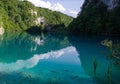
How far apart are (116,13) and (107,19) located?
3.83 m

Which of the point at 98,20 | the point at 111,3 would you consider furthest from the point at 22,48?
the point at 111,3

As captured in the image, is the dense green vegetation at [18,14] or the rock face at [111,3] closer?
the rock face at [111,3]

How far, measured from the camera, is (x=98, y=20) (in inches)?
3627

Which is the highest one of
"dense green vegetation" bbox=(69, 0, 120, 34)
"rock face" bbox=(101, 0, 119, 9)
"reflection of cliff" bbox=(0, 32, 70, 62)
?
"rock face" bbox=(101, 0, 119, 9)

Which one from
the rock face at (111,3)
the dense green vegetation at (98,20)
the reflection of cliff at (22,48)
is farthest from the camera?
the rock face at (111,3)

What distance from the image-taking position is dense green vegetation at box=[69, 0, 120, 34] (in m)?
83.4

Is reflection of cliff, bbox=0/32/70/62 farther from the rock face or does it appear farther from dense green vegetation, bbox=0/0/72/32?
dense green vegetation, bbox=0/0/72/32

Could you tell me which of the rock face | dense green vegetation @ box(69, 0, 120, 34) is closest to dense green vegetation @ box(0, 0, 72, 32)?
dense green vegetation @ box(69, 0, 120, 34)

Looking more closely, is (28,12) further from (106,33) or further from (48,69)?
(48,69)

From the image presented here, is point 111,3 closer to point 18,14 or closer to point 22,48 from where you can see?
point 22,48

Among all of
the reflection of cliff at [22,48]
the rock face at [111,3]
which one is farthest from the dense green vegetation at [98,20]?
the reflection of cliff at [22,48]

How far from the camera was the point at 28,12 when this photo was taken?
186250 millimetres

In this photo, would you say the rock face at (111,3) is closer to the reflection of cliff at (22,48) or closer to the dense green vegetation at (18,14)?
the reflection of cliff at (22,48)

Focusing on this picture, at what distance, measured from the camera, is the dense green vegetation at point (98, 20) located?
274ft
